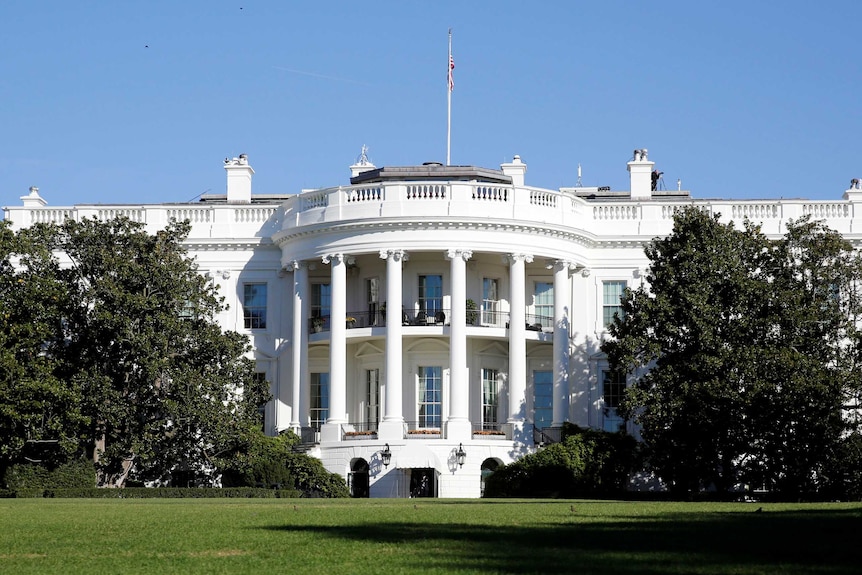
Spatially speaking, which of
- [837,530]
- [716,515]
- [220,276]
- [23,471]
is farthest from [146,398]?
[837,530]

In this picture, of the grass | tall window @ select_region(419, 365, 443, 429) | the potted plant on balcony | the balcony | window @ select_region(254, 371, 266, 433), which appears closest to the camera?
the grass

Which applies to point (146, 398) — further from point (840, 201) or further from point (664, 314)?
point (840, 201)

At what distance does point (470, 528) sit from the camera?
18.9m

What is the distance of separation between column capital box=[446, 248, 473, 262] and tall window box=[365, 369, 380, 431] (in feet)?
19.6

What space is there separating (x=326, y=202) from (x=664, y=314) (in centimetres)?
1446

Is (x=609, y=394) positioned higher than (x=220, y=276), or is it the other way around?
(x=220, y=276)

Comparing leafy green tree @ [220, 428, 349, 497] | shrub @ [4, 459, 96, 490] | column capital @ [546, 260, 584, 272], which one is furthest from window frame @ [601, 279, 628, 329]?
shrub @ [4, 459, 96, 490]

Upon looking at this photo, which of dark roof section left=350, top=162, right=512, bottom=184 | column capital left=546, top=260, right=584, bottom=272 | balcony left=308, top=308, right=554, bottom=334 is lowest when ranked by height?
balcony left=308, top=308, right=554, bottom=334

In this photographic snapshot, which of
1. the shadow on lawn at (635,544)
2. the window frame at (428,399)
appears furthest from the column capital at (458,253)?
the shadow on lawn at (635,544)

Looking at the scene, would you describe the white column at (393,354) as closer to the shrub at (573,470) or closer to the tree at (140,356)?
the shrub at (573,470)

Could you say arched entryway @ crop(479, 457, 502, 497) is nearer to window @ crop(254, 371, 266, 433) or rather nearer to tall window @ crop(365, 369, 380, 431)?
tall window @ crop(365, 369, 380, 431)

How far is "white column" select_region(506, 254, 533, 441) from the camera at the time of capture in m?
50.9

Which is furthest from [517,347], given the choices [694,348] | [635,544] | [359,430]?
[635,544]

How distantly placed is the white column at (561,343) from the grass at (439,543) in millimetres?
29195
